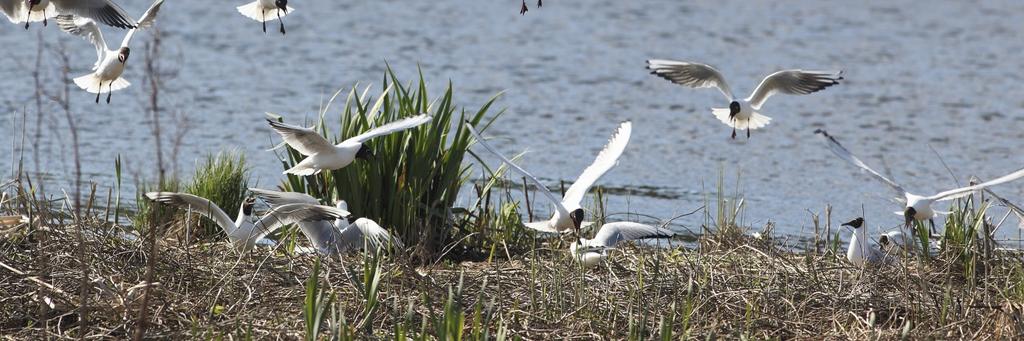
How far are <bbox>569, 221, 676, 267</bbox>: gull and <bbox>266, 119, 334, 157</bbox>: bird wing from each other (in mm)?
1346

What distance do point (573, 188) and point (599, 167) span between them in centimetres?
29

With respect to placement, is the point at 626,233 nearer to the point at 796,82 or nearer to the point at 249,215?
the point at 796,82

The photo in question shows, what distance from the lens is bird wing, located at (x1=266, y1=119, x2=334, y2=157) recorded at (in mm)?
7562

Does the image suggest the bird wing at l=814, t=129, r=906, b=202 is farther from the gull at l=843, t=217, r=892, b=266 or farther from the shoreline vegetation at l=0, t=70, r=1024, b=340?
the shoreline vegetation at l=0, t=70, r=1024, b=340

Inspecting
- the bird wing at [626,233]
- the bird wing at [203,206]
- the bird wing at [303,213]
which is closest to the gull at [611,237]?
the bird wing at [626,233]

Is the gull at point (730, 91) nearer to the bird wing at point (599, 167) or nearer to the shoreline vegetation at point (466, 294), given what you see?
the bird wing at point (599, 167)

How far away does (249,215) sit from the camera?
26.4 feet

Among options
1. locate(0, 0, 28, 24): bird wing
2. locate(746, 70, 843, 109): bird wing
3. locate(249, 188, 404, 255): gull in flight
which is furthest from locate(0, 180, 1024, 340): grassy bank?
locate(746, 70, 843, 109): bird wing

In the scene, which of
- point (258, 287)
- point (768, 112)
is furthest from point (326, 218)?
point (768, 112)

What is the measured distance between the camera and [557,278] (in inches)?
257

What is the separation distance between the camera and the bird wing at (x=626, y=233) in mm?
7562

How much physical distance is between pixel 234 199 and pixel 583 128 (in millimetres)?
6227

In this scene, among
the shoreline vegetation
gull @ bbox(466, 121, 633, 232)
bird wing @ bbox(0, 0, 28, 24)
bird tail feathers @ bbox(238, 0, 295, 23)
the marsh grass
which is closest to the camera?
the shoreline vegetation

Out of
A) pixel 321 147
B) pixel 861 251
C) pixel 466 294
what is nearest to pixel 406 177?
pixel 321 147
